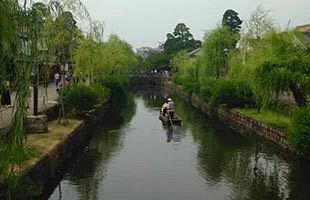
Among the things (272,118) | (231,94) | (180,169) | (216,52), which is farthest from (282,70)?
(216,52)

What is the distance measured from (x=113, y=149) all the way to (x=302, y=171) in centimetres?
813

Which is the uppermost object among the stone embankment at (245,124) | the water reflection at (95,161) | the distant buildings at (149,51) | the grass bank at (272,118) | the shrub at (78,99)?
the distant buildings at (149,51)

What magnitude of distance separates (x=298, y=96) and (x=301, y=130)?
4.47 m

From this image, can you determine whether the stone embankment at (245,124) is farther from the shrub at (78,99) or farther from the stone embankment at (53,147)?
the stone embankment at (53,147)

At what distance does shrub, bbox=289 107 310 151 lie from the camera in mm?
16578

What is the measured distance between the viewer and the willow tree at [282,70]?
20.0 meters

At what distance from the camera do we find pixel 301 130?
1667 centimetres

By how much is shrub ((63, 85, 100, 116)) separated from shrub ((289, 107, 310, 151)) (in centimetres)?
1079

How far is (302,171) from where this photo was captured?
1655cm

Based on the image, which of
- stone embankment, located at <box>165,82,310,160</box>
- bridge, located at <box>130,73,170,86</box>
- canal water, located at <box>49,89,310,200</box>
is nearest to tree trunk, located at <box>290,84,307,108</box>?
stone embankment, located at <box>165,82,310,160</box>

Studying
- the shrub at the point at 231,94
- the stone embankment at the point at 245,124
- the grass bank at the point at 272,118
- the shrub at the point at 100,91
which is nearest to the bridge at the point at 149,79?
the stone embankment at the point at 245,124

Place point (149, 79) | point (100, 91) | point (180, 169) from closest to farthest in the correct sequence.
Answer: point (180, 169) → point (100, 91) → point (149, 79)

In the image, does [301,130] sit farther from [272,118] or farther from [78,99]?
[78,99]

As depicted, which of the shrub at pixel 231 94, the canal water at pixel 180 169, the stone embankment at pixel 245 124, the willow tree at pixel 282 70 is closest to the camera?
the canal water at pixel 180 169
